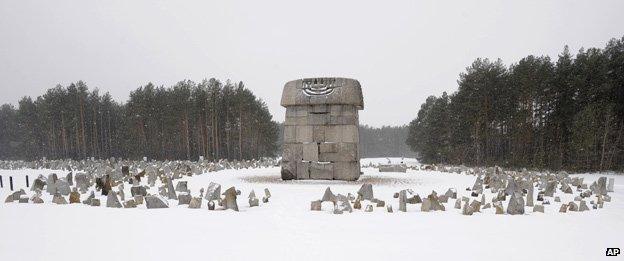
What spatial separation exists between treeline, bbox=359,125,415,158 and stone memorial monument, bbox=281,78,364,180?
81440mm

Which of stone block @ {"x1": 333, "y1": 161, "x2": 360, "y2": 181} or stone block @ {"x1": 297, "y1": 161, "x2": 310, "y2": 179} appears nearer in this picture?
stone block @ {"x1": 333, "y1": 161, "x2": 360, "y2": 181}

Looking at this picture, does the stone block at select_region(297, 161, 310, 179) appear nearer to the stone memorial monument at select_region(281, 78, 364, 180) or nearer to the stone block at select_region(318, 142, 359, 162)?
the stone memorial monument at select_region(281, 78, 364, 180)

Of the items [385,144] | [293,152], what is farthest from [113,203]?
[385,144]

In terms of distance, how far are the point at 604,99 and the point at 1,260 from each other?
103 ft

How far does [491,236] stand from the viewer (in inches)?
178

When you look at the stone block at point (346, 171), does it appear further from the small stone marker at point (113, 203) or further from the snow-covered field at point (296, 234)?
the small stone marker at point (113, 203)

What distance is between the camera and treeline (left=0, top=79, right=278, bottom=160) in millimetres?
43125

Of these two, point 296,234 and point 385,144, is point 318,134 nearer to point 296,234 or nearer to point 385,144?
point 296,234

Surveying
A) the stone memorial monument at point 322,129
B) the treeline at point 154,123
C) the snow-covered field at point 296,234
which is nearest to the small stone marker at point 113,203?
the snow-covered field at point 296,234

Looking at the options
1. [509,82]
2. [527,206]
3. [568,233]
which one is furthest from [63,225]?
[509,82]

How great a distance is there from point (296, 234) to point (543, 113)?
30.4m

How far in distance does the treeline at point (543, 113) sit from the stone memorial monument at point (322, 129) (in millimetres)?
19700

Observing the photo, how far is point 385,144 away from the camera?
10025cm

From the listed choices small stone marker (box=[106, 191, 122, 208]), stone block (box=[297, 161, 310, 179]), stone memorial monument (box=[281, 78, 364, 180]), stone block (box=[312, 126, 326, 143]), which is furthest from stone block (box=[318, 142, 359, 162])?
small stone marker (box=[106, 191, 122, 208])
